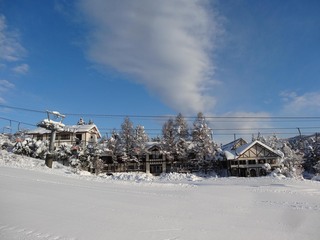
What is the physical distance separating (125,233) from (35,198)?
5634mm

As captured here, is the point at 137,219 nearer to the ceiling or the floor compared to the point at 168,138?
nearer to the floor

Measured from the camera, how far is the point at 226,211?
491 inches

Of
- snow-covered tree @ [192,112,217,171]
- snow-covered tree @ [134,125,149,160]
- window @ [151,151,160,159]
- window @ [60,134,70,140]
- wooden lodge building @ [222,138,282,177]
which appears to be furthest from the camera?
window @ [60,134,70,140]

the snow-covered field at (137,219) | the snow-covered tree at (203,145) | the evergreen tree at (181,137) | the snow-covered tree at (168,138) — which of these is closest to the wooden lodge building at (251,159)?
the snow-covered tree at (203,145)

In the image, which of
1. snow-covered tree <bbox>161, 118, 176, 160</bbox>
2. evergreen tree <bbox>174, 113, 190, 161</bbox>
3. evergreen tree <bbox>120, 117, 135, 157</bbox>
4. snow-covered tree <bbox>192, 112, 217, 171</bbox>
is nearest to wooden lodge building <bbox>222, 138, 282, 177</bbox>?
snow-covered tree <bbox>192, 112, 217, 171</bbox>

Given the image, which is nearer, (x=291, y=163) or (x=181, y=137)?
(x=291, y=163)

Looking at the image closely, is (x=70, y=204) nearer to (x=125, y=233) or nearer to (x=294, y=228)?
(x=125, y=233)

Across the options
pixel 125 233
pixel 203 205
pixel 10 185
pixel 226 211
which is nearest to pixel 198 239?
pixel 125 233

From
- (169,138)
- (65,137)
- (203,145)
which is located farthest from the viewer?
(65,137)

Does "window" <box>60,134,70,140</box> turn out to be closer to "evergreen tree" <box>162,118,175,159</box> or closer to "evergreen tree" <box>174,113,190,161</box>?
"evergreen tree" <box>162,118,175,159</box>

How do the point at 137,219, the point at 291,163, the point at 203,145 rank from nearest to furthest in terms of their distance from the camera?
the point at 137,219 → the point at 291,163 → the point at 203,145

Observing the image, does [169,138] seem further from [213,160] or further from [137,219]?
[137,219]

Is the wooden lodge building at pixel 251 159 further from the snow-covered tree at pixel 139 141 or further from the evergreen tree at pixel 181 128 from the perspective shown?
the snow-covered tree at pixel 139 141

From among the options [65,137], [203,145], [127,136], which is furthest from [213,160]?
[65,137]
